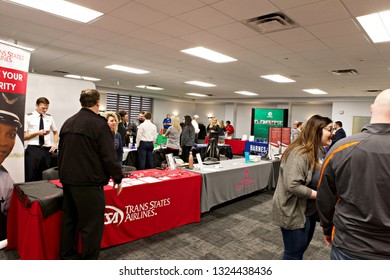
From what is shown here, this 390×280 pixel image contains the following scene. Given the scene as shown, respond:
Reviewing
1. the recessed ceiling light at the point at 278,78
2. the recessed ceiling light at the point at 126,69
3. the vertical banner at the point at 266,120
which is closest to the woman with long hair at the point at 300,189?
the recessed ceiling light at the point at 278,78

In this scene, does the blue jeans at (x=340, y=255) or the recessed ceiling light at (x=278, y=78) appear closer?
the blue jeans at (x=340, y=255)

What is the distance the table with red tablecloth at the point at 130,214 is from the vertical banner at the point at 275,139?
2437 millimetres

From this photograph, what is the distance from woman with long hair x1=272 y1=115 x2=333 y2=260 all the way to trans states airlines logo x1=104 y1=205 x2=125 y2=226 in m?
1.42

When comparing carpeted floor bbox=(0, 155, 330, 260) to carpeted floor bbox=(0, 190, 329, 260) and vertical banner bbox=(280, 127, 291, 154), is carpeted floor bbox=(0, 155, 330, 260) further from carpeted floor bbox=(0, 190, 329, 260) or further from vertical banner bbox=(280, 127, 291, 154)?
vertical banner bbox=(280, 127, 291, 154)

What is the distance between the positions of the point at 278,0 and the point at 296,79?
195 inches

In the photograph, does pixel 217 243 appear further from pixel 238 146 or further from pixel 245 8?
pixel 238 146

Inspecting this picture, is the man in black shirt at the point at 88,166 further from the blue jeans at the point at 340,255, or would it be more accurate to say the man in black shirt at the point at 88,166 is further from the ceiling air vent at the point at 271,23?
the ceiling air vent at the point at 271,23

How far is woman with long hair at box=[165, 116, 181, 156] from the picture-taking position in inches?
215

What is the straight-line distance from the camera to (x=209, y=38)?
3.90 m

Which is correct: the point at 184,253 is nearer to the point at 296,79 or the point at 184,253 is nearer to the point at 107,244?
the point at 107,244

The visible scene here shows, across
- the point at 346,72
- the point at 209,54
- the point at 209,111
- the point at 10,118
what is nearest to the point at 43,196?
the point at 10,118

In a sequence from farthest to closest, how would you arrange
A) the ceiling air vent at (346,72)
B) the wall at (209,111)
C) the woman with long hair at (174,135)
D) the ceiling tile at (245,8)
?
the wall at (209,111) → the ceiling air vent at (346,72) → the woman with long hair at (174,135) → the ceiling tile at (245,8)

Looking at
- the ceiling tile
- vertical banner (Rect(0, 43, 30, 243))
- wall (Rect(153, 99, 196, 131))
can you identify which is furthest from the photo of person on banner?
wall (Rect(153, 99, 196, 131))

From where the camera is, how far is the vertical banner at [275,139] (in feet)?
16.8
